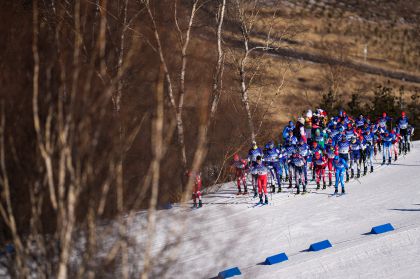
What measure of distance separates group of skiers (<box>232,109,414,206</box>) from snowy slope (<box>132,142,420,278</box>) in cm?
60

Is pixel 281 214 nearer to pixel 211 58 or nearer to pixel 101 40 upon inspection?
pixel 101 40

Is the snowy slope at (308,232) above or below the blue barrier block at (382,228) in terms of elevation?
below

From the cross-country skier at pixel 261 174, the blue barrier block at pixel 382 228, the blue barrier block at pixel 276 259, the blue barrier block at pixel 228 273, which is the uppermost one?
the cross-country skier at pixel 261 174

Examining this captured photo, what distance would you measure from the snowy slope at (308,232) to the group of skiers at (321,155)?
23.5 inches

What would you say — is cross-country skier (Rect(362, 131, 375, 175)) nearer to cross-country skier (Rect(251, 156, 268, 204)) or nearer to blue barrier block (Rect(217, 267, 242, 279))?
cross-country skier (Rect(251, 156, 268, 204))

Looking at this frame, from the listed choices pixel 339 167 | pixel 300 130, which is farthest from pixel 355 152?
pixel 300 130

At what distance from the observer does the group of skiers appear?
25094 millimetres

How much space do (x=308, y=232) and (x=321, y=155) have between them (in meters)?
5.08

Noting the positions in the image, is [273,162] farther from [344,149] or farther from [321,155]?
[344,149]

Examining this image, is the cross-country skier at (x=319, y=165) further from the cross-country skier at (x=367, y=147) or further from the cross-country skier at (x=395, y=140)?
the cross-country skier at (x=395, y=140)

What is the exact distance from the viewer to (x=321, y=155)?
25.8 m

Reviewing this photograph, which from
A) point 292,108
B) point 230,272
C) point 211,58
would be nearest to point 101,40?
point 230,272

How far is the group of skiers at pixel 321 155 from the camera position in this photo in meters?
25.1

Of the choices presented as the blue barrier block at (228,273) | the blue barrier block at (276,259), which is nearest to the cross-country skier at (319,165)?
the blue barrier block at (276,259)
